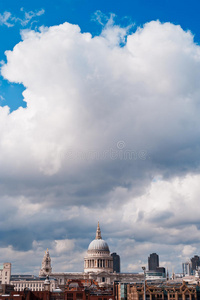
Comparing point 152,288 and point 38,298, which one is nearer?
point 152,288

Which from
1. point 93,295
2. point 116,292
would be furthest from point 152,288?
point 116,292

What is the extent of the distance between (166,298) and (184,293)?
7205mm

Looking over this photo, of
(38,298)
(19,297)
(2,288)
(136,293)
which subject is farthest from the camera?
(2,288)

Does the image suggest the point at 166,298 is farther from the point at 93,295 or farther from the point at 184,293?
the point at 93,295

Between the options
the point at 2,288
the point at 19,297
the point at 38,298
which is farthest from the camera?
the point at 2,288

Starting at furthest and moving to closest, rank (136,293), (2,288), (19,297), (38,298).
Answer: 1. (2,288)
2. (38,298)
3. (136,293)
4. (19,297)

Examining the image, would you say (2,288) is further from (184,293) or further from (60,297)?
(184,293)

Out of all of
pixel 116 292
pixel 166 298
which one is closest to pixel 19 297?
pixel 166 298

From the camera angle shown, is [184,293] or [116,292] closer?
[184,293]

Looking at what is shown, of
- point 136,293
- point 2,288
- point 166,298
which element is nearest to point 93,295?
point 136,293

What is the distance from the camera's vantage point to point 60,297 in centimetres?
18000

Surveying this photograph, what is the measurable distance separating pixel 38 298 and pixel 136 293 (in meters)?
43.0

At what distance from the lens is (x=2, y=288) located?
190m

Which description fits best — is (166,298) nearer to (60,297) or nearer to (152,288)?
(152,288)
